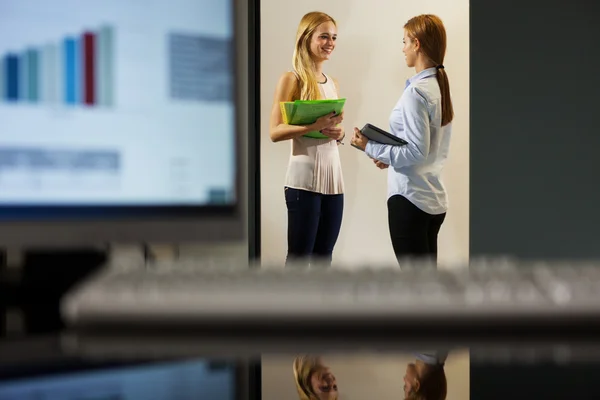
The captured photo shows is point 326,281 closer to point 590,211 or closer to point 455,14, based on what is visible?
point 455,14

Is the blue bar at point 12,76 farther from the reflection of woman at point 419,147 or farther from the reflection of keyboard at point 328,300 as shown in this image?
the reflection of woman at point 419,147

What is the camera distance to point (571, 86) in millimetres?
1962

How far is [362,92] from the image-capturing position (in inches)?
64.4

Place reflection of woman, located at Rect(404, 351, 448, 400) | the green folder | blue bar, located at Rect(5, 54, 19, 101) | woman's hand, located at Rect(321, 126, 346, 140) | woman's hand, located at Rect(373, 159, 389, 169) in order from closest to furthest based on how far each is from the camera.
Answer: reflection of woman, located at Rect(404, 351, 448, 400), blue bar, located at Rect(5, 54, 19, 101), the green folder, woman's hand, located at Rect(321, 126, 346, 140), woman's hand, located at Rect(373, 159, 389, 169)

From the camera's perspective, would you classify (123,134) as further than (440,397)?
Yes

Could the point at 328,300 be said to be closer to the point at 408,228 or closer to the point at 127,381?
the point at 127,381

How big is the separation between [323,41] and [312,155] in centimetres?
30

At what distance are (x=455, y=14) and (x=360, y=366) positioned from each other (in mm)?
1592

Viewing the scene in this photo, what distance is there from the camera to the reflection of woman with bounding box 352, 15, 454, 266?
5.30 feet

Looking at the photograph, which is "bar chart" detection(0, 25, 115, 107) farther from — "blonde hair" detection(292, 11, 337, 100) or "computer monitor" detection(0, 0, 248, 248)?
"blonde hair" detection(292, 11, 337, 100)

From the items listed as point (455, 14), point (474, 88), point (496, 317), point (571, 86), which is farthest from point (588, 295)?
point (571, 86)

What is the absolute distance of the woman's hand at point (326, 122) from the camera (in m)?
1.51

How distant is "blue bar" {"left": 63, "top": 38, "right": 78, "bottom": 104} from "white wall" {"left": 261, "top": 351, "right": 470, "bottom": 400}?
1.03ft

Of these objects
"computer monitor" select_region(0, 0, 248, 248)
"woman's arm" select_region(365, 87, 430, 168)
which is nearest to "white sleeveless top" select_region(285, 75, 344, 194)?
"woman's arm" select_region(365, 87, 430, 168)
